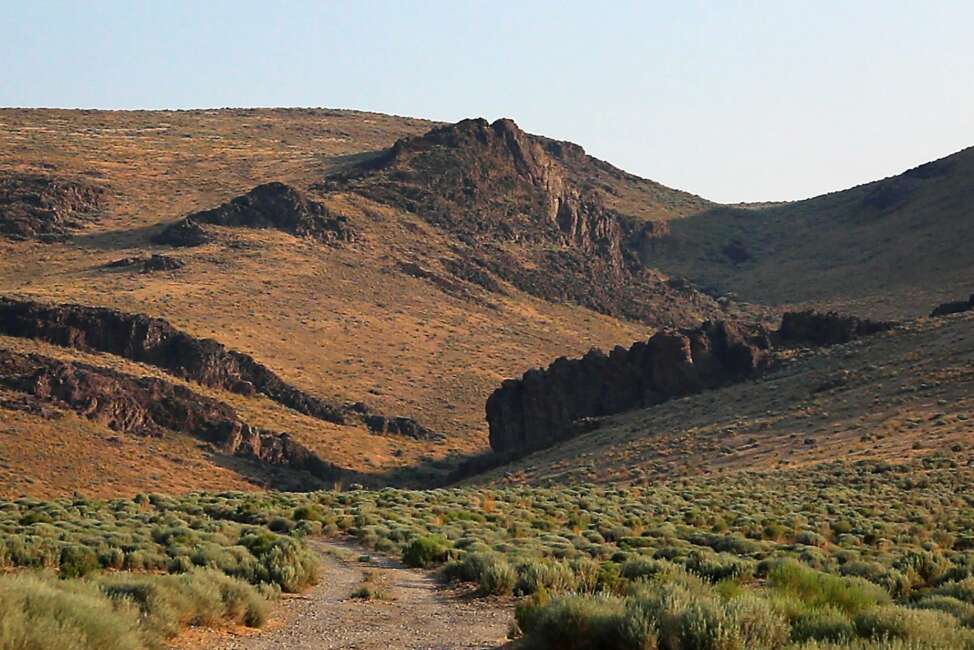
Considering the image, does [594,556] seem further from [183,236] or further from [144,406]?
[183,236]

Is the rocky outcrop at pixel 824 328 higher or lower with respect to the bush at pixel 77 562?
higher

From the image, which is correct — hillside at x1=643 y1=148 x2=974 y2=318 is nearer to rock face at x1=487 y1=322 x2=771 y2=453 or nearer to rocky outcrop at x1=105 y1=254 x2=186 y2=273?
rock face at x1=487 y1=322 x2=771 y2=453

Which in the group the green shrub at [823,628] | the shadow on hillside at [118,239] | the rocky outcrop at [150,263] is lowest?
the green shrub at [823,628]

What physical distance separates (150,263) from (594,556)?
80.5 meters

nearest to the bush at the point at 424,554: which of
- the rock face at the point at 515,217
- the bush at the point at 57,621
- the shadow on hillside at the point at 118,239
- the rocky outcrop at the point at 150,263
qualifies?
the bush at the point at 57,621

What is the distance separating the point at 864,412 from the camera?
53.4 m

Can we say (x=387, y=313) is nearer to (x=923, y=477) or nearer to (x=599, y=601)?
(x=923, y=477)

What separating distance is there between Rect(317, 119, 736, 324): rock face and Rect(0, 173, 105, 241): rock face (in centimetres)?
2190

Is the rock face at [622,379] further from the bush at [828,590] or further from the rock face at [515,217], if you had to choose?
the bush at [828,590]

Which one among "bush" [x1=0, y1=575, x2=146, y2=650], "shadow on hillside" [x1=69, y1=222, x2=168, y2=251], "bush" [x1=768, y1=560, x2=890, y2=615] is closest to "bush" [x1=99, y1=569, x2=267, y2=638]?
"bush" [x1=0, y1=575, x2=146, y2=650]

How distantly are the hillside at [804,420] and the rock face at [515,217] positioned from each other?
49.9 metres

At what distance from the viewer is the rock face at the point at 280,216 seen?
110m

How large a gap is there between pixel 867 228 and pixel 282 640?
5512 inches

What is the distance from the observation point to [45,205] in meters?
112
